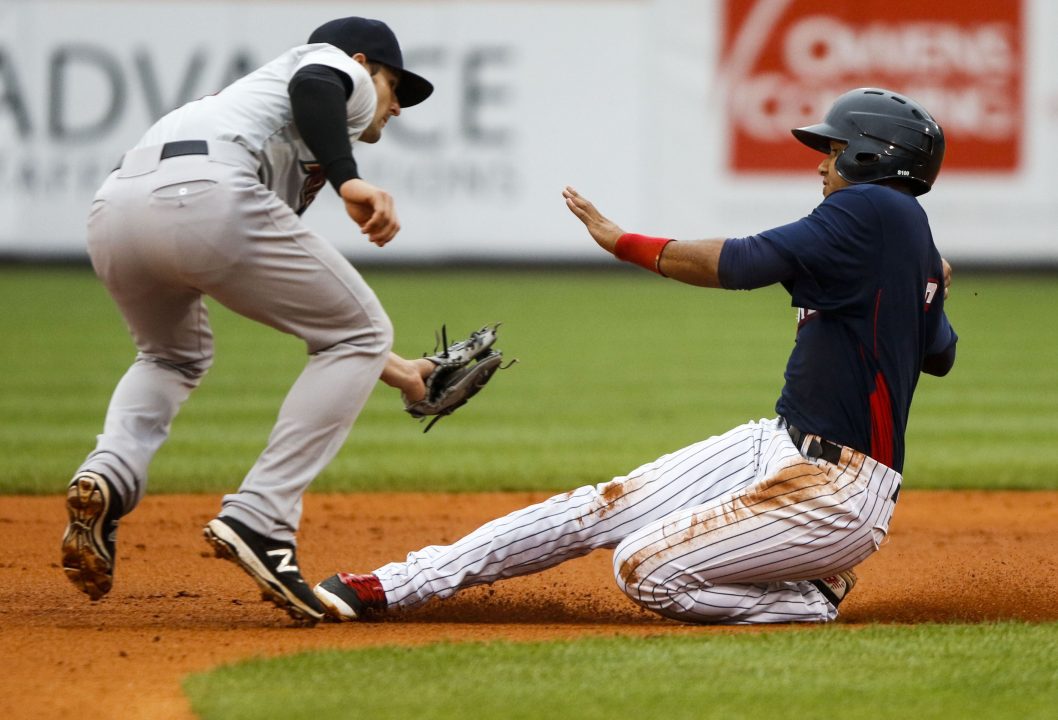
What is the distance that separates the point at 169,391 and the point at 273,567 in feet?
2.23

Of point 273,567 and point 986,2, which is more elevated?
point 986,2

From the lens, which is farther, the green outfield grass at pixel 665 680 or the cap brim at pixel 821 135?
the cap brim at pixel 821 135

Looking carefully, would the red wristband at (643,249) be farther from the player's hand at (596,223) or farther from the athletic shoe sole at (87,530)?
the athletic shoe sole at (87,530)

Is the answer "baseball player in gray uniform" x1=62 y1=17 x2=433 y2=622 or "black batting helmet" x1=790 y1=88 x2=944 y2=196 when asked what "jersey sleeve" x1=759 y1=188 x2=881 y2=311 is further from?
"baseball player in gray uniform" x1=62 y1=17 x2=433 y2=622

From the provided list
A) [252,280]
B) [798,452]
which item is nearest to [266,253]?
[252,280]

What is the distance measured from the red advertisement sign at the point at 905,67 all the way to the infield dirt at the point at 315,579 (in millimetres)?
11565

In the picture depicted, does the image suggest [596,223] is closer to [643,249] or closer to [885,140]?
[643,249]

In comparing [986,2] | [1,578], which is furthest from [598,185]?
[1,578]

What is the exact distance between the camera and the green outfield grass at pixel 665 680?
2.88m

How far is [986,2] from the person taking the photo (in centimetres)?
1739

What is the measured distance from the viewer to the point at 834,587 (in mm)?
4047

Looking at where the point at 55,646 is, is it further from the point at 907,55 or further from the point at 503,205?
the point at 907,55

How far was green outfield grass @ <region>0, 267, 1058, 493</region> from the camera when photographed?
7191 mm

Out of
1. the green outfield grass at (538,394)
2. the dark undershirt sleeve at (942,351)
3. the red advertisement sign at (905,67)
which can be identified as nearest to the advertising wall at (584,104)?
the red advertisement sign at (905,67)
